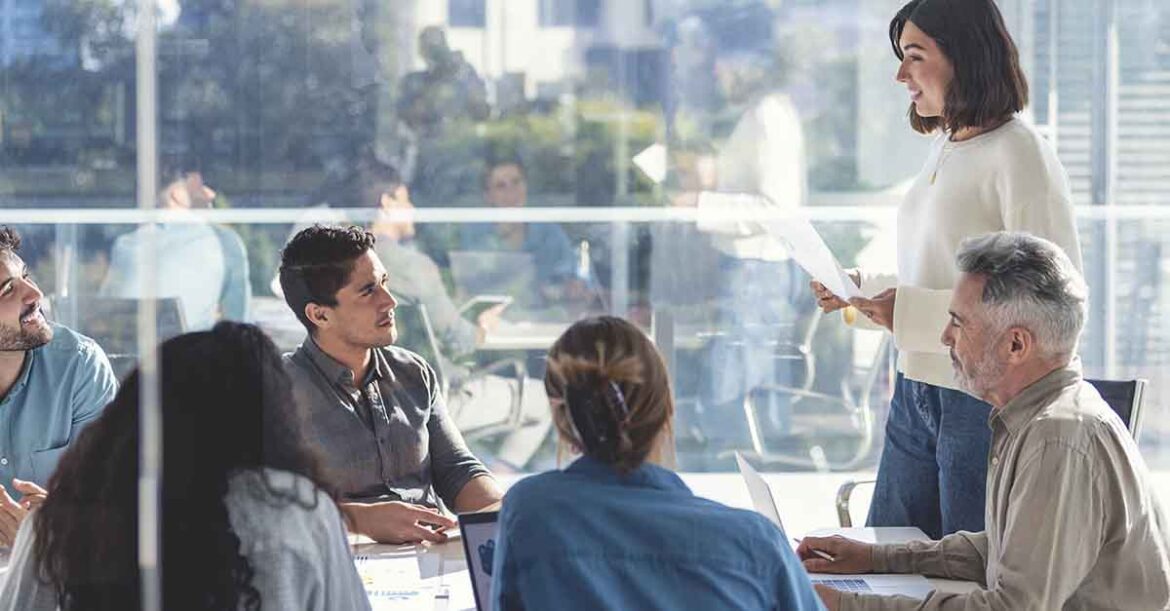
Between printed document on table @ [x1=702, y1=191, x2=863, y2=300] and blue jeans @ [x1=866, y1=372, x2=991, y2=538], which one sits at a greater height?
printed document on table @ [x1=702, y1=191, x2=863, y2=300]

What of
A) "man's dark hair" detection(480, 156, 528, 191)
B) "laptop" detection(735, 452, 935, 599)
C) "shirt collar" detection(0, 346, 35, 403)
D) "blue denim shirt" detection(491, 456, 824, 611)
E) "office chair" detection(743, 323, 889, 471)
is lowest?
"office chair" detection(743, 323, 889, 471)

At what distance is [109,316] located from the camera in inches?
142

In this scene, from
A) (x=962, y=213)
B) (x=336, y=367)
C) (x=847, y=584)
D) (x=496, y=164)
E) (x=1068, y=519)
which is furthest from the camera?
(x=496, y=164)

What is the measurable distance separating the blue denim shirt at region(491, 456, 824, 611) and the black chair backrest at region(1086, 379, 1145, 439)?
1268mm

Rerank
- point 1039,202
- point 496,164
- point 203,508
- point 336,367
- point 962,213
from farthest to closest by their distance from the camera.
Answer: point 496,164
point 336,367
point 962,213
point 1039,202
point 203,508

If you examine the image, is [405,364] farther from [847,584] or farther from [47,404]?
[847,584]

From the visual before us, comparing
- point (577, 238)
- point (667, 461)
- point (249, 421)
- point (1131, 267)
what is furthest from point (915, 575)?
point (1131, 267)

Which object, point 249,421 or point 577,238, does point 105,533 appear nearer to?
point 249,421

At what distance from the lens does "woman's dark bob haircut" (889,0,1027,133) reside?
2.58 m

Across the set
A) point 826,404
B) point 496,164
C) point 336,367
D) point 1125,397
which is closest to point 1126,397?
point 1125,397

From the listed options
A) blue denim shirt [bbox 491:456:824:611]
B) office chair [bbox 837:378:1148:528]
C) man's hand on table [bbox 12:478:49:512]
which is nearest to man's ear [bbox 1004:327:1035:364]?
blue denim shirt [bbox 491:456:824:611]

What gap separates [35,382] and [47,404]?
0.04 m

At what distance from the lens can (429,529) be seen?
7.77 feet

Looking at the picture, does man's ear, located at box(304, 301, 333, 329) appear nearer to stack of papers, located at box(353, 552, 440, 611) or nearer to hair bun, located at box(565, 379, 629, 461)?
stack of papers, located at box(353, 552, 440, 611)
